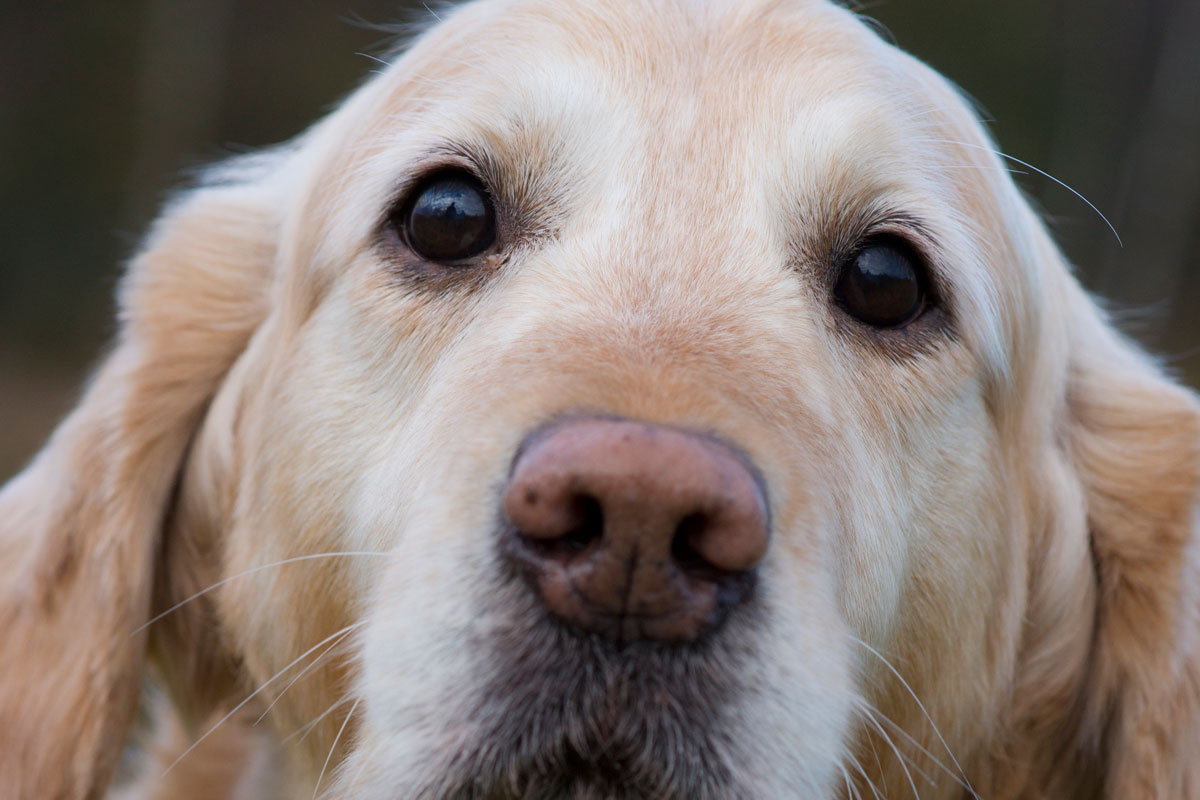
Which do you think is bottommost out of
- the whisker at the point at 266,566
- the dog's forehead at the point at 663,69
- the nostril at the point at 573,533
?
the whisker at the point at 266,566

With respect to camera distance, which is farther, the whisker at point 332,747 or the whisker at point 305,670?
the whisker at point 305,670

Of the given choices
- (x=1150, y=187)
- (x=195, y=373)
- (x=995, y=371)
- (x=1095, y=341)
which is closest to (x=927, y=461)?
(x=995, y=371)

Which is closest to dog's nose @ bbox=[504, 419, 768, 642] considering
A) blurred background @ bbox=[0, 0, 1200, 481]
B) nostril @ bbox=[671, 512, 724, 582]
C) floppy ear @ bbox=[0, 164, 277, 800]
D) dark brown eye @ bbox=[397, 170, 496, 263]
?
nostril @ bbox=[671, 512, 724, 582]

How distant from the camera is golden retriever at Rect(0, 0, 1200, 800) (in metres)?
1.81

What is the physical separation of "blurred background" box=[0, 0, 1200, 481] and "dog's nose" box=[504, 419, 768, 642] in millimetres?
9989

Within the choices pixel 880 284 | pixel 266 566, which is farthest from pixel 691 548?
pixel 266 566

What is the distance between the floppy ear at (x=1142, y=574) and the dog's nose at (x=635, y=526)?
4.78 ft

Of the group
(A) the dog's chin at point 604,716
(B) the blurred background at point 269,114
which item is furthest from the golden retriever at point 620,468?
(B) the blurred background at point 269,114

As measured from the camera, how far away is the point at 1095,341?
3.27 metres

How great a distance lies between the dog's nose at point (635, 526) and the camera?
63.7 inches

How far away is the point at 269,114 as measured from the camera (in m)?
12.5

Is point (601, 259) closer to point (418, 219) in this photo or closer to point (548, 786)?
point (418, 219)

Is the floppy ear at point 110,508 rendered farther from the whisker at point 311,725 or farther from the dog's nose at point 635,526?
the dog's nose at point 635,526

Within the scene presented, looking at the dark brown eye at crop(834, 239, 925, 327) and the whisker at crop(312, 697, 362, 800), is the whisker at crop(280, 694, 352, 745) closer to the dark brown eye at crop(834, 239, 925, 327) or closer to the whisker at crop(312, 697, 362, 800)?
the whisker at crop(312, 697, 362, 800)
